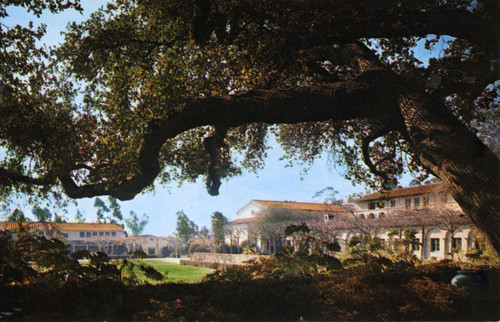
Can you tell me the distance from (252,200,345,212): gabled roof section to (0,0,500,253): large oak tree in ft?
121

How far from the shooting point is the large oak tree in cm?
750

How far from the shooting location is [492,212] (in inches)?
239

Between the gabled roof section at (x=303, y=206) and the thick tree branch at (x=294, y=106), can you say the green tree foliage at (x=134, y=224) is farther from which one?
the thick tree branch at (x=294, y=106)

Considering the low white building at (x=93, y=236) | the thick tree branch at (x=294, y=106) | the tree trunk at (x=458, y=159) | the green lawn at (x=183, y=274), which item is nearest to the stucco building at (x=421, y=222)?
the green lawn at (x=183, y=274)

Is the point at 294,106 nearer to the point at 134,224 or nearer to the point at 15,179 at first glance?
the point at 15,179

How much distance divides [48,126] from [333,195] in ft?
167

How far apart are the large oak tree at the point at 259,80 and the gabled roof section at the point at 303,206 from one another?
36.7 meters

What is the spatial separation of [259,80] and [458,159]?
537 centimetres

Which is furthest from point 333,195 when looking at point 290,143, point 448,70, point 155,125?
point 155,125

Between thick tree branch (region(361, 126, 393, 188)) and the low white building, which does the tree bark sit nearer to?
thick tree branch (region(361, 126, 393, 188))

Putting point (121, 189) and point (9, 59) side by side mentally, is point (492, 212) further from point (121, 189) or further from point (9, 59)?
point (9, 59)

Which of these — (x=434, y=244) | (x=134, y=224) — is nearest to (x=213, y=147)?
(x=434, y=244)

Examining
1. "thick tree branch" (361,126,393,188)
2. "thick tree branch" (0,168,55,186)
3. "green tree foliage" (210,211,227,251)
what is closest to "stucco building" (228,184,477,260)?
"green tree foliage" (210,211,227,251)

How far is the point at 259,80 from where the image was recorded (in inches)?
406
